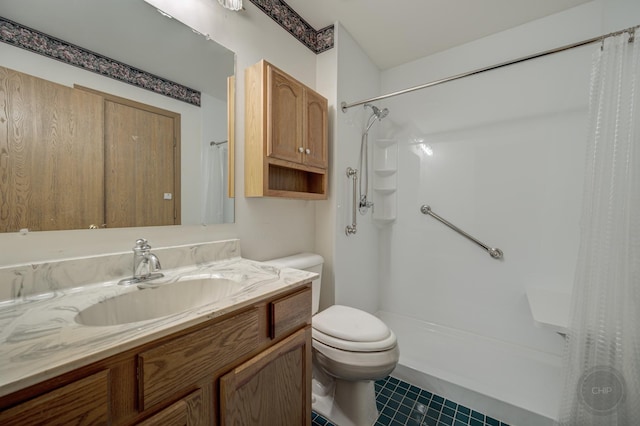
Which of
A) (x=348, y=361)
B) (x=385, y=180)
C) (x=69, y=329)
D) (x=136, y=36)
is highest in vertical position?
(x=136, y=36)

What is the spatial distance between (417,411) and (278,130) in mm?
1679

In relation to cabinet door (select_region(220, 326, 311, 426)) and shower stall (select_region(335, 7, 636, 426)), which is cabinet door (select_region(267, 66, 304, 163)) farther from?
cabinet door (select_region(220, 326, 311, 426))

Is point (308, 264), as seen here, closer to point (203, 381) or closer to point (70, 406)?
point (203, 381)

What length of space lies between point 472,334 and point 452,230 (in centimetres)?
80

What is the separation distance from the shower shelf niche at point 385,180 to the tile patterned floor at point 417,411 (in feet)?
4.15

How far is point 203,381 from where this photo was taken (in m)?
0.65

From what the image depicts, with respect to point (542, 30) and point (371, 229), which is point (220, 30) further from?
point (542, 30)

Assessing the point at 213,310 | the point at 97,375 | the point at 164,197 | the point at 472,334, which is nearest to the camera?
the point at 97,375


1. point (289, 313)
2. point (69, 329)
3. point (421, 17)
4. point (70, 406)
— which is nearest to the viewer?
point (70, 406)

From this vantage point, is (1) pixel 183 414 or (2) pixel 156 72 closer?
(1) pixel 183 414

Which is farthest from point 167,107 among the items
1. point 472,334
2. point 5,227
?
point 472,334

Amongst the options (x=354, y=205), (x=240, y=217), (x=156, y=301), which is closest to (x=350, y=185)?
(x=354, y=205)

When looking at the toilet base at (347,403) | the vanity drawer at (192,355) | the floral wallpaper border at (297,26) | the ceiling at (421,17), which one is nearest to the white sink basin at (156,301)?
the vanity drawer at (192,355)

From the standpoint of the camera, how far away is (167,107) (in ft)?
3.54
